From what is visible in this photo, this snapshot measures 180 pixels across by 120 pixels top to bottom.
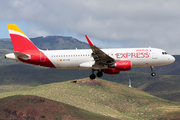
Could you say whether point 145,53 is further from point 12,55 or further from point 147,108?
point 147,108

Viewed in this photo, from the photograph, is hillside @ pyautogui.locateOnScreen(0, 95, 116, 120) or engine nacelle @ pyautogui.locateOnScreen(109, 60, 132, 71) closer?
engine nacelle @ pyautogui.locateOnScreen(109, 60, 132, 71)

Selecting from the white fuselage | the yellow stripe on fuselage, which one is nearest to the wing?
the white fuselage

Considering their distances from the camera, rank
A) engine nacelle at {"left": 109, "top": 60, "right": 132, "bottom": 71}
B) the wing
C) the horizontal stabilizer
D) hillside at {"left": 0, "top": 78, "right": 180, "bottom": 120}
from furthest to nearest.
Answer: hillside at {"left": 0, "top": 78, "right": 180, "bottom": 120} < the horizontal stabilizer < engine nacelle at {"left": 109, "top": 60, "right": 132, "bottom": 71} < the wing

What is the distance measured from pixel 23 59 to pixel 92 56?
15.7 m

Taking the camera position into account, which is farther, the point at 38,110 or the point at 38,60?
the point at 38,110

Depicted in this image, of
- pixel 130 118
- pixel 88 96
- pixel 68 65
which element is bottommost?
pixel 130 118

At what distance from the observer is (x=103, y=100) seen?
154 meters

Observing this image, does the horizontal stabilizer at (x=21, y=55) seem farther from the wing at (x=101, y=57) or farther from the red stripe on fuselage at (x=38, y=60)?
the wing at (x=101, y=57)

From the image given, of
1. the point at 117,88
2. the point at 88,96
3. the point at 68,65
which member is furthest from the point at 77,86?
the point at 68,65

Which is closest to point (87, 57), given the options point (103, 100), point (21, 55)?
point (21, 55)

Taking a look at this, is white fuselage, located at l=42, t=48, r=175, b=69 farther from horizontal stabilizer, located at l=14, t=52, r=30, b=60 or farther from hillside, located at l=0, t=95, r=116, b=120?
hillside, located at l=0, t=95, r=116, b=120

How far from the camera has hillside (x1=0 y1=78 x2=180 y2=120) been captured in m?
134

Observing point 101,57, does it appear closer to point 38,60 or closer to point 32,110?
point 38,60

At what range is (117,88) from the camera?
173 meters
